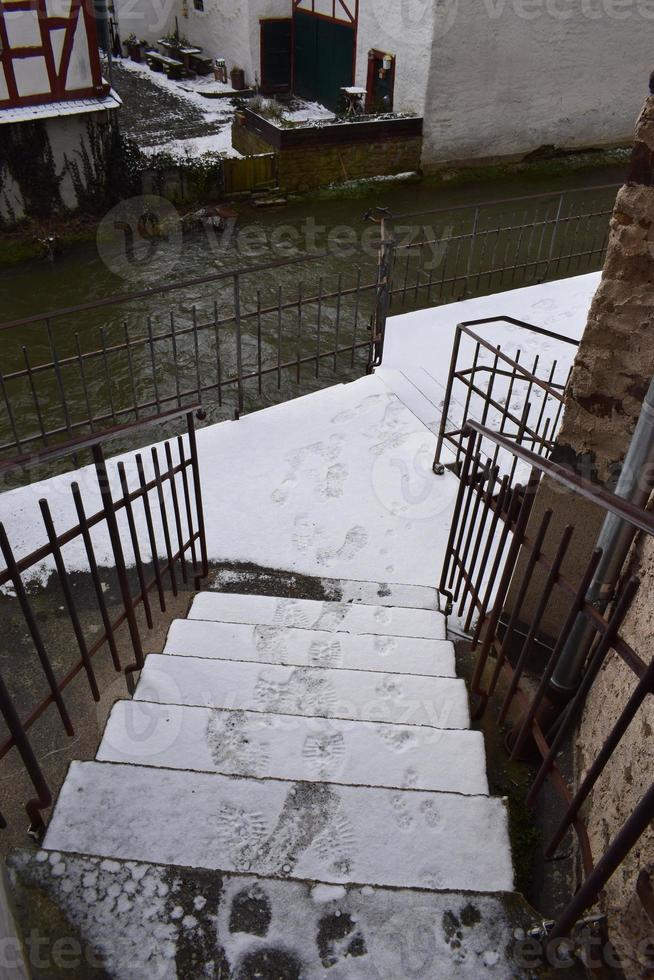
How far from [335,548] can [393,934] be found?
10.2 feet

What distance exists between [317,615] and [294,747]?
1290mm

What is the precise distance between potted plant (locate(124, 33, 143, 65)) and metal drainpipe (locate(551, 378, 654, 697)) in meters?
24.2

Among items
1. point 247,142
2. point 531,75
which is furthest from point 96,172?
point 531,75

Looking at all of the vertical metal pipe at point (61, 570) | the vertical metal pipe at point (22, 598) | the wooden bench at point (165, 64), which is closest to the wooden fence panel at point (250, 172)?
the wooden bench at point (165, 64)

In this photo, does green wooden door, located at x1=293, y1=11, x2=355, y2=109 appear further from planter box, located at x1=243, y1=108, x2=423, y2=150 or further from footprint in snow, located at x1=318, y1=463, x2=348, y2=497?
footprint in snow, located at x1=318, y1=463, x2=348, y2=497

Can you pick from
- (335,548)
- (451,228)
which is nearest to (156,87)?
(451,228)

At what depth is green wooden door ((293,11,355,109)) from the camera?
1742cm

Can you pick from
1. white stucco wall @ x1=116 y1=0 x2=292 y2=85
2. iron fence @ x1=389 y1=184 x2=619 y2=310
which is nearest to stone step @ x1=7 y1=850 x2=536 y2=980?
iron fence @ x1=389 y1=184 x2=619 y2=310

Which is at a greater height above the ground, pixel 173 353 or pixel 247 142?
pixel 247 142

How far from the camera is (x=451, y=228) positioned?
45.8 feet

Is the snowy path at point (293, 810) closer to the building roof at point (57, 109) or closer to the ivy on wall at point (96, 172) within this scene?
the building roof at point (57, 109)

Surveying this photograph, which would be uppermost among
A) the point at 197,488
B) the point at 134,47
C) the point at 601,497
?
the point at 601,497

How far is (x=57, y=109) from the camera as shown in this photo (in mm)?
12273

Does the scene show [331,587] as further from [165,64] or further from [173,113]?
[165,64]
